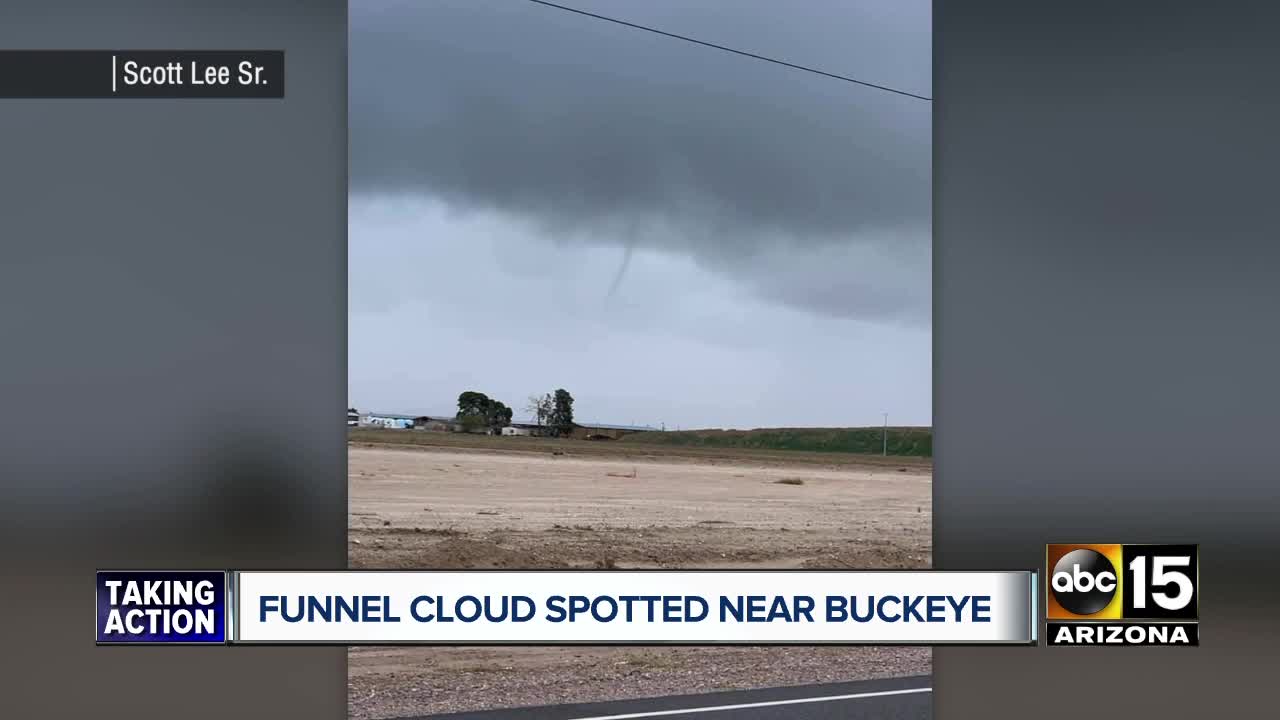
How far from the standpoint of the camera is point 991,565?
14.7ft

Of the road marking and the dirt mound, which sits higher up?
the road marking

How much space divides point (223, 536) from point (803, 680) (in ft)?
27.9

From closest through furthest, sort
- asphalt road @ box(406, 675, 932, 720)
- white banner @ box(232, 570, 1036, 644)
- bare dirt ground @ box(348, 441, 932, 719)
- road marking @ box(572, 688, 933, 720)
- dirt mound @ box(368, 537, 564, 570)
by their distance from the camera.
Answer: white banner @ box(232, 570, 1036, 644), asphalt road @ box(406, 675, 932, 720), road marking @ box(572, 688, 933, 720), bare dirt ground @ box(348, 441, 932, 719), dirt mound @ box(368, 537, 564, 570)

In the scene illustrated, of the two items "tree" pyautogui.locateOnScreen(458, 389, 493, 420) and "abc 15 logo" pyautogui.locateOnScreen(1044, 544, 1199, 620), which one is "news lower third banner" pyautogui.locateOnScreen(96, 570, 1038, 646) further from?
"tree" pyautogui.locateOnScreen(458, 389, 493, 420)

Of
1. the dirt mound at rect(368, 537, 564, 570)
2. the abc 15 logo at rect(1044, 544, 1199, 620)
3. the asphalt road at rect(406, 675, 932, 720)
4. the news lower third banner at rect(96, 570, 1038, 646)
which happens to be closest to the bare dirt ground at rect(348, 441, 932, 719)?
the dirt mound at rect(368, 537, 564, 570)

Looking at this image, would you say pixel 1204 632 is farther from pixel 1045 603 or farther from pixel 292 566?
pixel 292 566

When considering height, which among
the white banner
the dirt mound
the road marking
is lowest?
the dirt mound

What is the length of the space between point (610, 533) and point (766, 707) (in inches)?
955

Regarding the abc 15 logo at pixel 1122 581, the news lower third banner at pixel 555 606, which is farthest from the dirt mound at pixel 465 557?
the abc 15 logo at pixel 1122 581

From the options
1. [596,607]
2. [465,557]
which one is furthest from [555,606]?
[465,557]

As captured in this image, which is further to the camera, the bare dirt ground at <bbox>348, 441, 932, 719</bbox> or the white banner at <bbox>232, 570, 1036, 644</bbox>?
the bare dirt ground at <bbox>348, 441, 932, 719</bbox>

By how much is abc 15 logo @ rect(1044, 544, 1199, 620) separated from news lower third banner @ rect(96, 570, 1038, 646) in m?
0.16

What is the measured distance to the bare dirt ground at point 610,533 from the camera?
11.7 meters

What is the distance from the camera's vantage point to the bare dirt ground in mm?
11664
